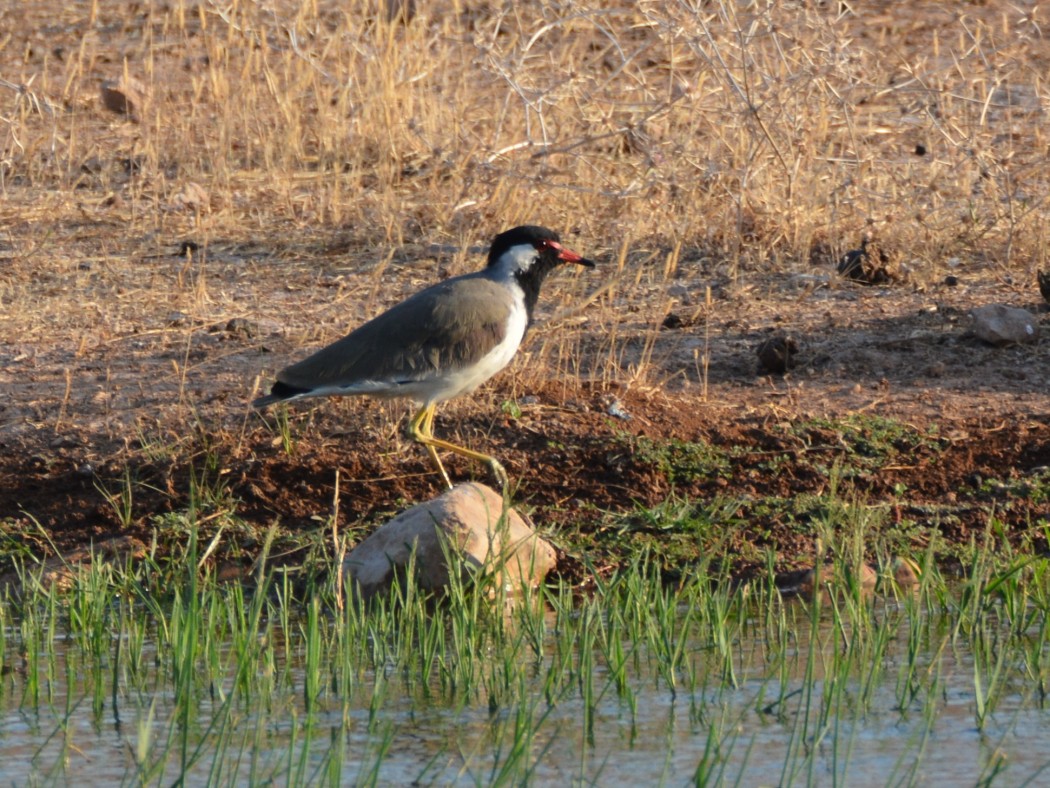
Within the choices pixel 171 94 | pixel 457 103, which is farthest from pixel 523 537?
pixel 171 94

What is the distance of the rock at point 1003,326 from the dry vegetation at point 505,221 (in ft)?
0.32

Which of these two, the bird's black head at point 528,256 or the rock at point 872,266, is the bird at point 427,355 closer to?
the bird's black head at point 528,256

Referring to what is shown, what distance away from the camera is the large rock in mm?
5262

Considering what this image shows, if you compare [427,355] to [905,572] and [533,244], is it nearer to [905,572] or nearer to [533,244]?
[533,244]

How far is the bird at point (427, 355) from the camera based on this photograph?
19.3ft

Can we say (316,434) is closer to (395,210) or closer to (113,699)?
(113,699)

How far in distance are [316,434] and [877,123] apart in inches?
194

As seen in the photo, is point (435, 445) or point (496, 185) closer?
point (435, 445)

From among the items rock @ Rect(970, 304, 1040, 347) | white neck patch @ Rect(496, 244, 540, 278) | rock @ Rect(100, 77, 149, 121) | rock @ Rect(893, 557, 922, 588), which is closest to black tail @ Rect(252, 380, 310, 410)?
white neck patch @ Rect(496, 244, 540, 278)

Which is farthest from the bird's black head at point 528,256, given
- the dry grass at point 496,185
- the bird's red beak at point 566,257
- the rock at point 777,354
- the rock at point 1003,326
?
the rock at point 1003,326

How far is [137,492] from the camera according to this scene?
6.17 metres

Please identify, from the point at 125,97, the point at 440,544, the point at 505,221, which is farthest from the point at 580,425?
the point at 125,97

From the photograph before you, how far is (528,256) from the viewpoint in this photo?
6355 millimetres

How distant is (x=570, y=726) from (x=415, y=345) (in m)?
2.04
